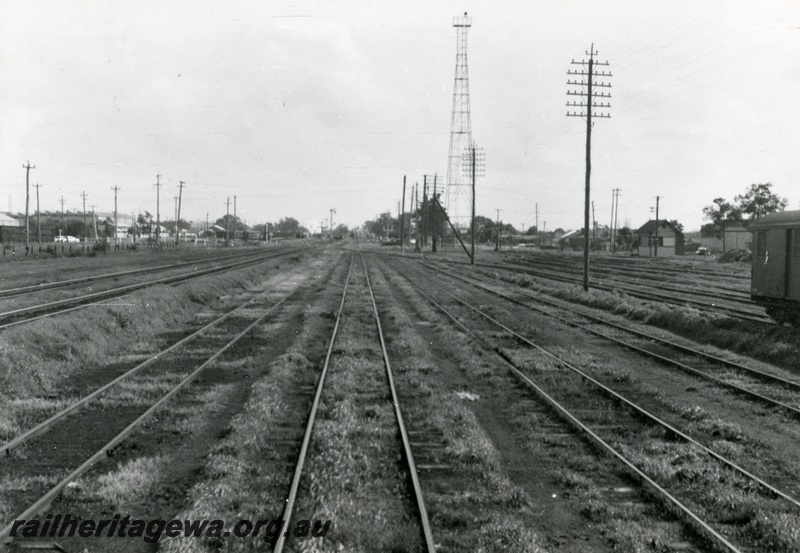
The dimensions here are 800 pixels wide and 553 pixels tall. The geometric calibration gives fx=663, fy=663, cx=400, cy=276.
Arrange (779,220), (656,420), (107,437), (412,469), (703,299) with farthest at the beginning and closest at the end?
(703,299) < (779,220) < (656,420) < (107,437) < (412,469)

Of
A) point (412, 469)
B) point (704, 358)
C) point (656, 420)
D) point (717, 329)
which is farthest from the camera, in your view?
point (717, 329)

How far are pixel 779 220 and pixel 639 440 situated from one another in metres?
12.2

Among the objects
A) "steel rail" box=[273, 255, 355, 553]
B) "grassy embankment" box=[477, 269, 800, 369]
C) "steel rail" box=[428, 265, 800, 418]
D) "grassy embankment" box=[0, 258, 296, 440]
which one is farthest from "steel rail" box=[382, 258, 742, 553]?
"grassy embankment" box=[0, 258, 296, 440]

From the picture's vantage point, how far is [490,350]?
16.2 meters

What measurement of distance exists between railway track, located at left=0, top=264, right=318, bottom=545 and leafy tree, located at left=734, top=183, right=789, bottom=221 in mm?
99197

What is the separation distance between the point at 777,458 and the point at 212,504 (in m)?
6.82

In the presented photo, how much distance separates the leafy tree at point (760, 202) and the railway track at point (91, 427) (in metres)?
99.2

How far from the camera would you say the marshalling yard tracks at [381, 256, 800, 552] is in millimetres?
6527

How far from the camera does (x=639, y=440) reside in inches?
357

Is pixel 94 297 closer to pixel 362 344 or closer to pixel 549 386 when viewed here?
pixel 362 344

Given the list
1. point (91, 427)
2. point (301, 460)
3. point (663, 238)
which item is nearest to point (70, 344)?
point (91, 427)

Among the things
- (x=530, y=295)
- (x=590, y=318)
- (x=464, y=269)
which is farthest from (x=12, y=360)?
(x=464, y=269)

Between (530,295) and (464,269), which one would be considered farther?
(464,269)

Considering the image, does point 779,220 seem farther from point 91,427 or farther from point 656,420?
point 91,427
